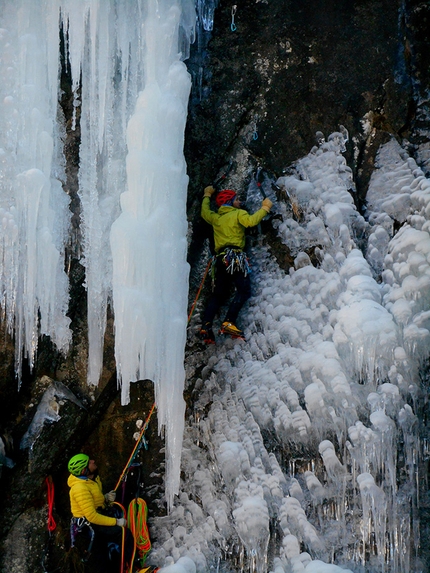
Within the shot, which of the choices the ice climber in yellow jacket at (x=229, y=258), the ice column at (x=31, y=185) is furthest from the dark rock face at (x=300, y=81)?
the ice column at (x=31, y=185)

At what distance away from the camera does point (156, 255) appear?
18.2 ft

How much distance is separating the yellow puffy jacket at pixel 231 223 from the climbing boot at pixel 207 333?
69cm

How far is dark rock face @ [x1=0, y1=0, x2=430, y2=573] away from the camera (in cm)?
598

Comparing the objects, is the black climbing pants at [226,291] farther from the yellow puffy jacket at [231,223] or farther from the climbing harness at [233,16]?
the climbing harness at [233,16]

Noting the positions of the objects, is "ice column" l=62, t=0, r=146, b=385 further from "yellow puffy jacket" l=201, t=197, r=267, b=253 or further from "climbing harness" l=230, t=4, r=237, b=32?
"climbing harness" l=230, t=4, r=237, b=32

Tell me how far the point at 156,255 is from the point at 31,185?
1.40 metres

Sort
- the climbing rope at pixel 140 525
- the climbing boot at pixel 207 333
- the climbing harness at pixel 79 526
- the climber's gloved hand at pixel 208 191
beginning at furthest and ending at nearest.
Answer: the climber's gloved hand at pixel 208 191, the climbing boot at pixel 207 333, the climbing rope at pixel 140 525, the climbing harness at pixel 79 526

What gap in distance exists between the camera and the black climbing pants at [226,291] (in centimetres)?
604

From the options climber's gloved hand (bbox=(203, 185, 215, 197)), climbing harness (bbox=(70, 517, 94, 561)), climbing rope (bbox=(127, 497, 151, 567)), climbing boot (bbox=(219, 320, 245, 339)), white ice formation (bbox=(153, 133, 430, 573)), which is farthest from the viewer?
climber's gloved hand (bbox=(203, 185, 215, 197))

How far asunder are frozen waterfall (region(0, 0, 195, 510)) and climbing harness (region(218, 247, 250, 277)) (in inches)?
20.0

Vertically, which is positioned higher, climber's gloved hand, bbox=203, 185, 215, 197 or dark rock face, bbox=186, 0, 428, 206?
dark rock face, bbox=186, 0, 428, 206

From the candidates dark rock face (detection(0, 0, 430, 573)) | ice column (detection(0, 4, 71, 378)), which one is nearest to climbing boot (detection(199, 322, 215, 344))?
dark rock face (detection(0, 0, 430, 573))

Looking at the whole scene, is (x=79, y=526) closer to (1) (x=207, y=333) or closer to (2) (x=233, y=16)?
(1) (x=207, y=333)

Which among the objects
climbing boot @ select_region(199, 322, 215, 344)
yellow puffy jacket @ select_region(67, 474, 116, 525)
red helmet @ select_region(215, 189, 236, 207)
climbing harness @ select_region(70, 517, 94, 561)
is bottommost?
climbing harness @ select_region(70, 517, 94, 561)
